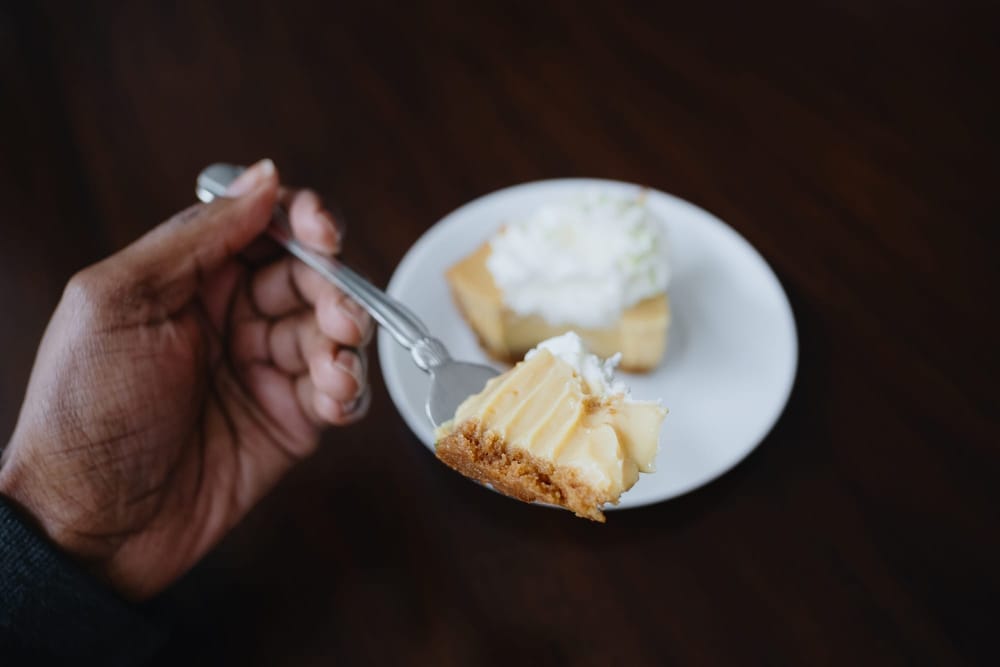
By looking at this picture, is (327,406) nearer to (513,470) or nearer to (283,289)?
(283,289)

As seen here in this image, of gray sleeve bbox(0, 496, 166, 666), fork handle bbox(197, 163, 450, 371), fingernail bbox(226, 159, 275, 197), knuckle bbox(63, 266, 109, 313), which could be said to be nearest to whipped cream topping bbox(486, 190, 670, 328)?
fork handle bbox(197, 163, 450, 371)

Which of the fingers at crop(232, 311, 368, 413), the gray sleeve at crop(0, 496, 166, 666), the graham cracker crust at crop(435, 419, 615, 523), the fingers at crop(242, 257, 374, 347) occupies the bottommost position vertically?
the gray sleeve at crop(0, 496, 166, 666)

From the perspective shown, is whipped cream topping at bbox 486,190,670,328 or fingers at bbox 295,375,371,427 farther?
whipped cream topping at bbox 486,190,670,328

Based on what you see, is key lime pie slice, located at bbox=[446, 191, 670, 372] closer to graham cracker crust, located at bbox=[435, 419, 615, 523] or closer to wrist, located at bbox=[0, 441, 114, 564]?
graham cracker crust, located at bbox=[435, 419, 615, 523]

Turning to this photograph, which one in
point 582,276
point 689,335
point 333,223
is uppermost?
point 333,223

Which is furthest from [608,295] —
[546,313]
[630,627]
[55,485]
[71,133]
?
[71,133]

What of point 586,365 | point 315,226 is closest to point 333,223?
point 315,226
